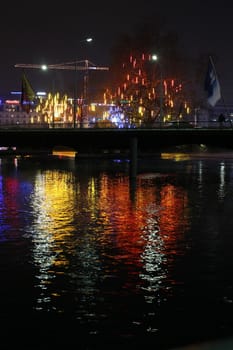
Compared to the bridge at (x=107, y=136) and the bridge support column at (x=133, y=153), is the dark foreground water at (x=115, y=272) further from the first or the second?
the bridge support column at (x=133, y=153)

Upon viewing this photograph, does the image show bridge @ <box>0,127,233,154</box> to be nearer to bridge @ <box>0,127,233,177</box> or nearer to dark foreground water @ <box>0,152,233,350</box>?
bridge @ <box>0,127,233,177</box>

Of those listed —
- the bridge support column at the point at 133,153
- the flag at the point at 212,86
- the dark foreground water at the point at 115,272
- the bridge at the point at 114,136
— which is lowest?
the dark foreground water at the point at 115,272

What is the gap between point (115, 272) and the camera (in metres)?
25.8

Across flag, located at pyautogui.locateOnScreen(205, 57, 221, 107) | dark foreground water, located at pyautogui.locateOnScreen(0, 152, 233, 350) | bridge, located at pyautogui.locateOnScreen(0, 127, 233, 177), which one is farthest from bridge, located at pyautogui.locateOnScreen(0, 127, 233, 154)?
dark foreground water, located at pyautogui.locateOnScreen(0, 152, 233, 350)

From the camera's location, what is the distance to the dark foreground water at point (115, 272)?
734 inches

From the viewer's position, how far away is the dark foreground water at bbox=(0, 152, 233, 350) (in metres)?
18.6

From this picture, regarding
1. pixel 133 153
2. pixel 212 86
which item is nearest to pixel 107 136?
pixel 133 153

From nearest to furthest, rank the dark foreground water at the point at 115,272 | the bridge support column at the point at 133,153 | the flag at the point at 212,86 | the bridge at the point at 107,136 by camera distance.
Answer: the dark foreground water at the point at 115,272 → the bridge at the point at 107,136 → the bridge support column at the point at 133,153 → the flag at the point at 212,86

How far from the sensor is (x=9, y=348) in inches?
683

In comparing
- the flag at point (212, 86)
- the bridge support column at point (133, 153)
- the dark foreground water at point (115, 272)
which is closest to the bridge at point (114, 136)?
the bridge support column at point (133, 153)

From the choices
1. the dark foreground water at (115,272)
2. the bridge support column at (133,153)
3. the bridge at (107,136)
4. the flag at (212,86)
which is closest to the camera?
the dark foreground water at (115,272)

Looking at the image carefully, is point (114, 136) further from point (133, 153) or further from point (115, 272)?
point (115, 272)

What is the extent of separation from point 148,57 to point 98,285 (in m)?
119

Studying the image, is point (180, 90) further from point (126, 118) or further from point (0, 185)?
point (0, 185)
